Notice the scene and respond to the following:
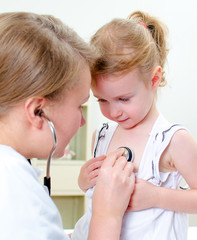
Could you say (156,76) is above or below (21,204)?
above

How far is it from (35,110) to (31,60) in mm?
126

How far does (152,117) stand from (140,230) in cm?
38

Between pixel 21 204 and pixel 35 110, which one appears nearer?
pixel 21 204

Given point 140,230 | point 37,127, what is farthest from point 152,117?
point 37,127

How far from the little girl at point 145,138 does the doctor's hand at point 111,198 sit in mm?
57

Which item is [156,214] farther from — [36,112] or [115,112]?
[36,112]

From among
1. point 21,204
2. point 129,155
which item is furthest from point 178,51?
point 21,204

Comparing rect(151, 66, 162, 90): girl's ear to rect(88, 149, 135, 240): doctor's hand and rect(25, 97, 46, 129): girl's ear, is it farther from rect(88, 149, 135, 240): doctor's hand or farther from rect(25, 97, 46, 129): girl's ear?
rect(25, 97, 46, 129): girl's ear

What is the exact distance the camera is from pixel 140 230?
1.11 m

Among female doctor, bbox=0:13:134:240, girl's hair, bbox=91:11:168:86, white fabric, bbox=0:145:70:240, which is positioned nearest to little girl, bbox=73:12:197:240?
girl's hair, bbox=91:11:168:86

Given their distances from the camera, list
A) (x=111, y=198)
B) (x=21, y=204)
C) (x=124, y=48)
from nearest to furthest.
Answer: (x=21, y=204) < (x=111, y=198) < (x=124, y=48)

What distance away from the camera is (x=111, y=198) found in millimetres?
1021

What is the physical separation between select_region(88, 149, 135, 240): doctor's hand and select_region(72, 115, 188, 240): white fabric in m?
0.08

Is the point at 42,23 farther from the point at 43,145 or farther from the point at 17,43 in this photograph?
the point at 43,145
